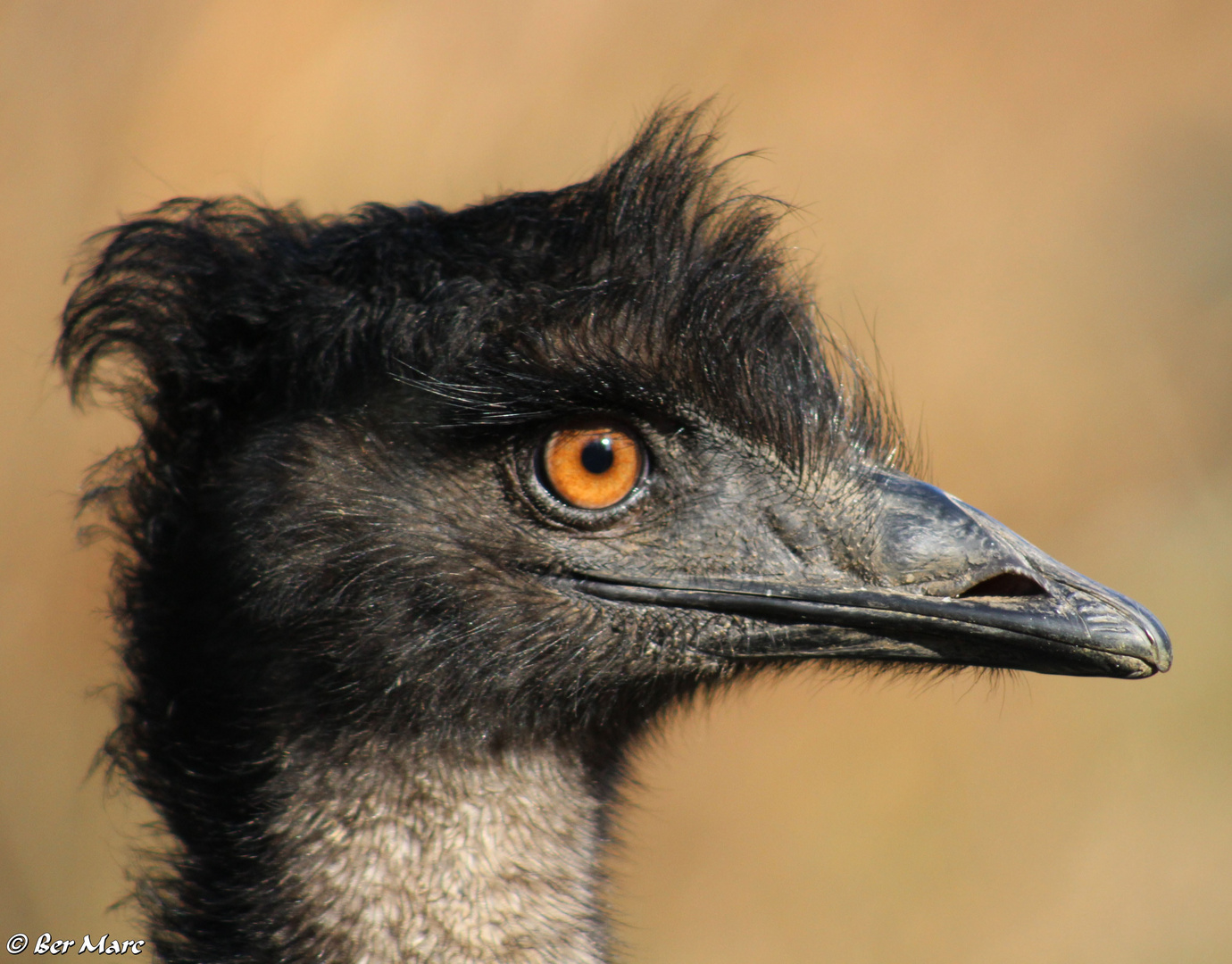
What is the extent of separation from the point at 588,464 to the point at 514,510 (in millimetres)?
137

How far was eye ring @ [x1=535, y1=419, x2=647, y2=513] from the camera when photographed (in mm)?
1960

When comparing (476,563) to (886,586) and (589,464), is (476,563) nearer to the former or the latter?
(589,464)

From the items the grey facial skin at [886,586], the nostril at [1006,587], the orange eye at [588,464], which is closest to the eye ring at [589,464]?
the orange eye at [588,464]

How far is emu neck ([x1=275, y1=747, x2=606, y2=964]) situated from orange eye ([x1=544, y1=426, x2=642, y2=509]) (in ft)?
1.45

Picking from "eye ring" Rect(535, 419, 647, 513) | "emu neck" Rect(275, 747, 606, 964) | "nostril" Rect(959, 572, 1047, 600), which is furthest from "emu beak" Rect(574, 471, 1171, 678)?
"emu neck" Rect(275, 747, 606, 964)

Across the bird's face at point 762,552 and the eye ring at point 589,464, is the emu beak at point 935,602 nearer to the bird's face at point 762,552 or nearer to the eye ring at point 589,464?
the bird's face at point 762,552

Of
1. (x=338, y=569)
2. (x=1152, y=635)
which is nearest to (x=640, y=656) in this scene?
(x=338, y=569)

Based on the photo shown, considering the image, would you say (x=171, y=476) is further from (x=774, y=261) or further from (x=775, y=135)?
Answer: (x=775, y=135)

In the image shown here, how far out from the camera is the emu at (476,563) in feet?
6.28

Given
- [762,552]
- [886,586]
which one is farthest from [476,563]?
[886,586]

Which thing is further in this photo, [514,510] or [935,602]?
[514,510]

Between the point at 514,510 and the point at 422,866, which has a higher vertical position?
the point at 514,510

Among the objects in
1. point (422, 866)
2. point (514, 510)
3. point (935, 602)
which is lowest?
point (422, 866)

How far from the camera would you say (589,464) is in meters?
1.96
